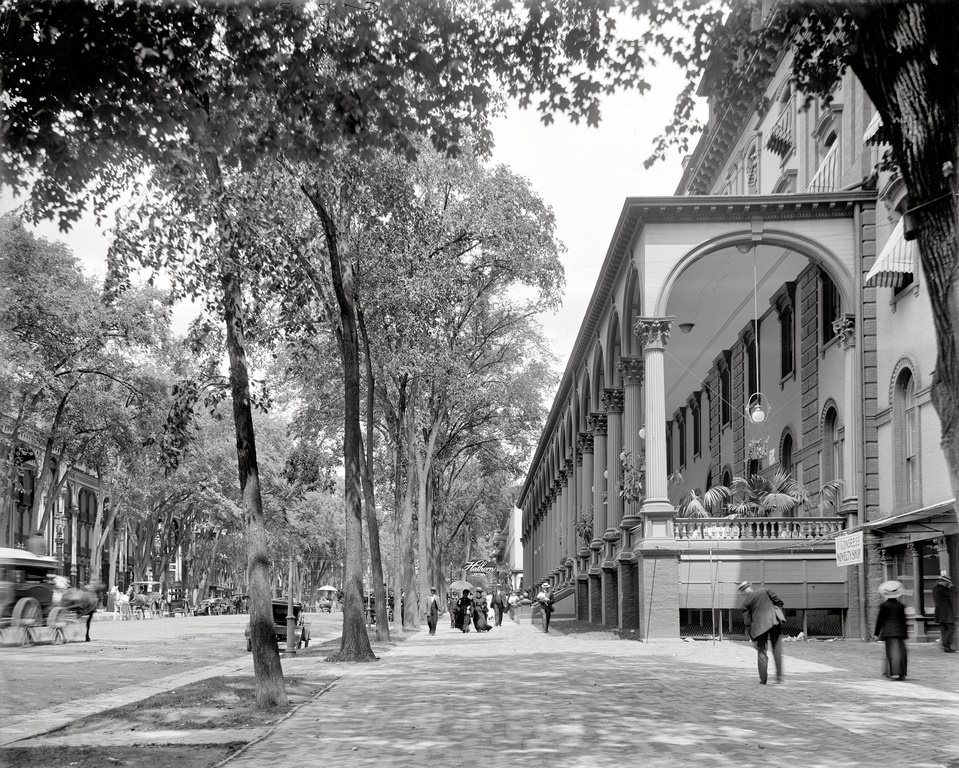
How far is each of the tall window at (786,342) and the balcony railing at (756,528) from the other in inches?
309

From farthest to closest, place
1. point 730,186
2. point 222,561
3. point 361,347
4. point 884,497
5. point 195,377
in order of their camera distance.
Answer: point 222,561 < point 730,186 < point 361,347 < point 884,497 < point 195,377

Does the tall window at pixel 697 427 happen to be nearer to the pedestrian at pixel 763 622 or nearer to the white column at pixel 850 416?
the white column at pixel 850 416

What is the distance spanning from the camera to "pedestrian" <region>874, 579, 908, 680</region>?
16.9m

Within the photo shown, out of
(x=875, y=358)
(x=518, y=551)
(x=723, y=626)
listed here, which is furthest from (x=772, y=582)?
(x=518, y=551)

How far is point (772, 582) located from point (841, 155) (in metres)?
11.4

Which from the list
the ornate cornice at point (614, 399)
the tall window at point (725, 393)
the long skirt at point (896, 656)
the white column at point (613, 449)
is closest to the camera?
the long skirt at point (896, 656)

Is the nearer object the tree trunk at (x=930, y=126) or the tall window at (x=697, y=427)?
the tree trunk at (x=930, y=126)

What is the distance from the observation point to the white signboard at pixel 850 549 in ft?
79.4

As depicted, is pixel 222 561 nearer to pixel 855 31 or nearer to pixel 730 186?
pixel 730 186

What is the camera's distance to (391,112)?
11.3 metres

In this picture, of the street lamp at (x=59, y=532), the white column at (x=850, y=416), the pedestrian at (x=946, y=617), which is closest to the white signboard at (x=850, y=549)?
the pedestrian at (x=946, y=617)

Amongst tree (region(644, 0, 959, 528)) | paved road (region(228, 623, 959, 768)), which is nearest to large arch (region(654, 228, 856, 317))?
paved road (region(228, 623, 959, 768))

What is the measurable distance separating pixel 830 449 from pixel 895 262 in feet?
23.8

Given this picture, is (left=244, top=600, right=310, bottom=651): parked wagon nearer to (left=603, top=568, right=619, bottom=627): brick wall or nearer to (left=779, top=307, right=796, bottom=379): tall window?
(left=603, top=568, right=619, bottom=627): brick wall
